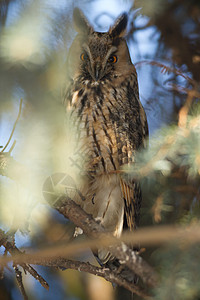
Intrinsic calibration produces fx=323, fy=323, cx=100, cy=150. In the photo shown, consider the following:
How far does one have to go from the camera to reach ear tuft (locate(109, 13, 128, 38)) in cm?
137

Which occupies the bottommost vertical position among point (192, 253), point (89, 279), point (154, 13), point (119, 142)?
point (89, 279)

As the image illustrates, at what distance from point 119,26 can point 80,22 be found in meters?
0.17

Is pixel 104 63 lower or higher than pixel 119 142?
higher

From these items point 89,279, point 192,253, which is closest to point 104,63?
point 192,253

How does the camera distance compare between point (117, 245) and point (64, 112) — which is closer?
point (117, 245)

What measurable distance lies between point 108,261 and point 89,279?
485 mm

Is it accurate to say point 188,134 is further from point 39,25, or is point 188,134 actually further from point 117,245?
point 39,25

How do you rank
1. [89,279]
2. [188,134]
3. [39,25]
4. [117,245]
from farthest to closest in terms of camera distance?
[89,279]
[39,25]
[117,245]
[188,134]

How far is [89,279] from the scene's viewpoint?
169 centimetres

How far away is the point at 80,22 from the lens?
1340mm

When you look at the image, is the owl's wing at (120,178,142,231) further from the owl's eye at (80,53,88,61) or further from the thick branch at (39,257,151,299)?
the owl's eye at (80,53,88,61)

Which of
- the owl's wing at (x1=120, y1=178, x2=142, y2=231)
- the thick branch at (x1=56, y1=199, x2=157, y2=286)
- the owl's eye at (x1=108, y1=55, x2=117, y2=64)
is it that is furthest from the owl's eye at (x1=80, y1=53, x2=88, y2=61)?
the thick branch at (x1=56, y1=199, x2=157, y2=286)

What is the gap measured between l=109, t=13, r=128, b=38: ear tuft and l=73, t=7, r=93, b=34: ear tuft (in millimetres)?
94

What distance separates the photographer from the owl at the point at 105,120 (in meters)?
1.28
